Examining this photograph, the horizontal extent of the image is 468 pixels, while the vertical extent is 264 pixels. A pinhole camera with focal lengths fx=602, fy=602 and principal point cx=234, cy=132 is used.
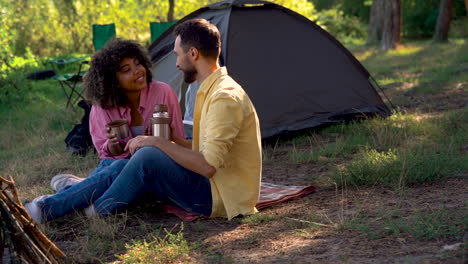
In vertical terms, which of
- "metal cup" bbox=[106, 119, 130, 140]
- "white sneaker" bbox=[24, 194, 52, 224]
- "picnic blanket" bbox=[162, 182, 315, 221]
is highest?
"metal cup" bbox=[106, 119, 130, 140]

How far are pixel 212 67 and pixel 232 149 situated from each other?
464 mm

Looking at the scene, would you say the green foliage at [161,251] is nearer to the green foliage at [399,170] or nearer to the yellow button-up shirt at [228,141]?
the yellow button-up shirt at [228,141]

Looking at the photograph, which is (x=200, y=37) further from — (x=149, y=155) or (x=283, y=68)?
(x=283, y=68)

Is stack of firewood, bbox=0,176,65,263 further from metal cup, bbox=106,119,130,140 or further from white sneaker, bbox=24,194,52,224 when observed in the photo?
metal cup, bbox=106,119,130,140

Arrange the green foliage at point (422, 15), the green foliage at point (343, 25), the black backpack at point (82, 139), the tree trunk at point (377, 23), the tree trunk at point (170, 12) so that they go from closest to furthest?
the black backpack at point (82, 139) → the tree trunk at point (170, 12) → the tree trunk at point (377, 23) → the green foliage at point (422, 15) → the green foliage at point (343, 25)

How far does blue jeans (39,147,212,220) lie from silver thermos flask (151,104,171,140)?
0.10m

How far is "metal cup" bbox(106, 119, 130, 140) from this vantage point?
3627 millimetres

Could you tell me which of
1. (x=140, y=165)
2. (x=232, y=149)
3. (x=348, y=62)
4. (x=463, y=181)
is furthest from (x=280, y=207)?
(x=348, y=62)

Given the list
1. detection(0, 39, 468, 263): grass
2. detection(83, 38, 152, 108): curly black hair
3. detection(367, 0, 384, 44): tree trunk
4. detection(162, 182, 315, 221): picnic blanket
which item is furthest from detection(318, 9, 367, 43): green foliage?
detection(83, 38, 152, 108): curly black hair

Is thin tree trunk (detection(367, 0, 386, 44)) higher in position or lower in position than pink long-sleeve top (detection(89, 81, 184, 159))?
lower

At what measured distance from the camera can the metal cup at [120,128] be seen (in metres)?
3.63

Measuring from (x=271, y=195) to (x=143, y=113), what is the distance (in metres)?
0.99

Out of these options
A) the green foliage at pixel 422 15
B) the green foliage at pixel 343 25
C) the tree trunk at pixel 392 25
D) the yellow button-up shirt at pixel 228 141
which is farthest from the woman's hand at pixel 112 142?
the green foliage at pixel 343 25

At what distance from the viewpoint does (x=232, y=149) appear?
332 cm
